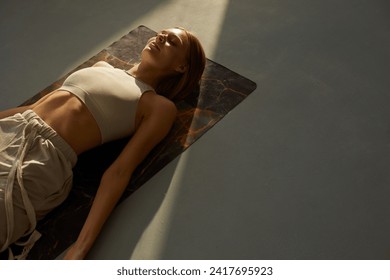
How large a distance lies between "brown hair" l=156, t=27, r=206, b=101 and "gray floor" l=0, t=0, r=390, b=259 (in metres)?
0.24

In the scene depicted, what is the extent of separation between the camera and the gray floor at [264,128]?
5.32 ft

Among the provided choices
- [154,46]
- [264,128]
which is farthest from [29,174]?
[264,128]

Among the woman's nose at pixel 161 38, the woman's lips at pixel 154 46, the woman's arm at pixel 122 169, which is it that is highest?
the woman's nose at pixel 161 38

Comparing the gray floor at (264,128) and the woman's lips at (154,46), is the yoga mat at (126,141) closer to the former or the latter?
the gray floor at (264,128)

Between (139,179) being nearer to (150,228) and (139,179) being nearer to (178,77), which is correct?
(150,228)

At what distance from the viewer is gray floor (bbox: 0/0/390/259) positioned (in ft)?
5.32

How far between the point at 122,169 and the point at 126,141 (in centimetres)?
25

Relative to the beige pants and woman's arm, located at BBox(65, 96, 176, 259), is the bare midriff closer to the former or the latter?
the beige pants

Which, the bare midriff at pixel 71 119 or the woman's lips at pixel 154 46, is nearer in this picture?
the bare midriff at pixel 71 119

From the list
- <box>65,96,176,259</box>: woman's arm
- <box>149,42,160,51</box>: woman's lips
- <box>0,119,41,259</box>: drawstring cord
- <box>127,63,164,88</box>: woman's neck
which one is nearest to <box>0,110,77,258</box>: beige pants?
<box>0,119,41,259</box>: drawstring cord

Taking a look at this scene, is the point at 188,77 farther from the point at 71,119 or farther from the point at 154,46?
the point at 71,119

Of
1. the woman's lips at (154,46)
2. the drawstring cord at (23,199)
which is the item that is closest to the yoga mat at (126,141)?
the drawstring cord at (23,199)

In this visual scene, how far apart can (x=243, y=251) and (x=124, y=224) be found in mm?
456

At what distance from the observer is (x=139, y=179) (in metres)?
1.83
